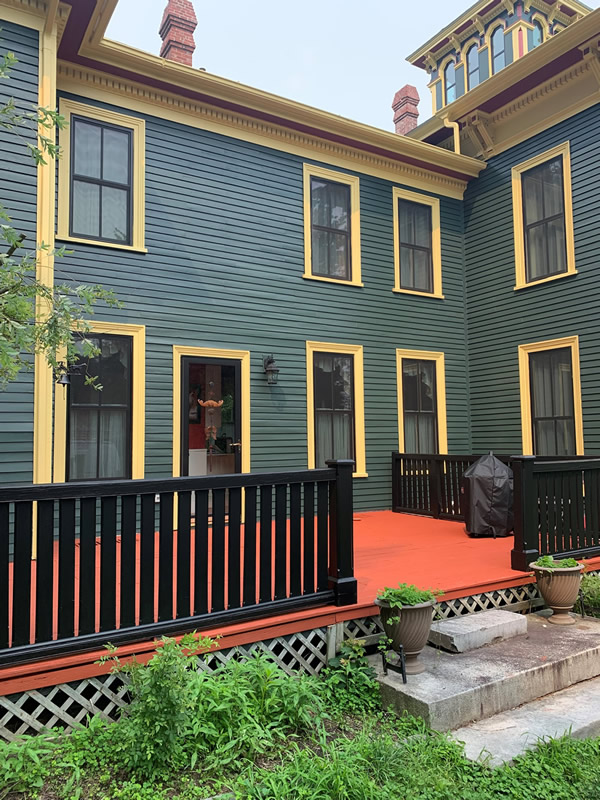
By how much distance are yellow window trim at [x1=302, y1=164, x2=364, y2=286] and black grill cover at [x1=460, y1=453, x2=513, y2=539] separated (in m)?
3.54

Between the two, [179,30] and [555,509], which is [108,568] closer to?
[555,509]

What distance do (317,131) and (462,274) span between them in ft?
11.7

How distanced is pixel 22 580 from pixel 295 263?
20.3ft

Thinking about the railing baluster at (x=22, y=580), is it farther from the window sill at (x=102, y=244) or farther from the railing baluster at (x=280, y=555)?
the window sill at (x=102, y=244)

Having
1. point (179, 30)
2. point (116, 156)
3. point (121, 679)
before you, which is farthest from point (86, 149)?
point (121, 679)

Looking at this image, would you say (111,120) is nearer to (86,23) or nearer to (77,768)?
(86,23)

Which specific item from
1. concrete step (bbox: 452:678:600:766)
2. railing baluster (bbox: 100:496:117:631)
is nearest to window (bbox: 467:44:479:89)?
concrete step (bbox: 452:678:600:766)

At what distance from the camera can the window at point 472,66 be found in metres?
12.5

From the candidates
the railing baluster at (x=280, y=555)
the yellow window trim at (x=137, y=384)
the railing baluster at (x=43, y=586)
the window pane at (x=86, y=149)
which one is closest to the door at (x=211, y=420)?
the yellow window trim at (x=137, y=384)

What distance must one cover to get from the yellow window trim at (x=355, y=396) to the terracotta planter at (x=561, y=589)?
13.0 ft

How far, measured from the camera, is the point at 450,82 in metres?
13.2

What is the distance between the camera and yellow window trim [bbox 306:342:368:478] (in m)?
8.00

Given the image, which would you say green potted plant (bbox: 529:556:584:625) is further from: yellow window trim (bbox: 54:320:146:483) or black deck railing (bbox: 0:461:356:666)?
yellow window trim (bbox: 54:320:146:483)

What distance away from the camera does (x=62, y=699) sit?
2877 millimetres
